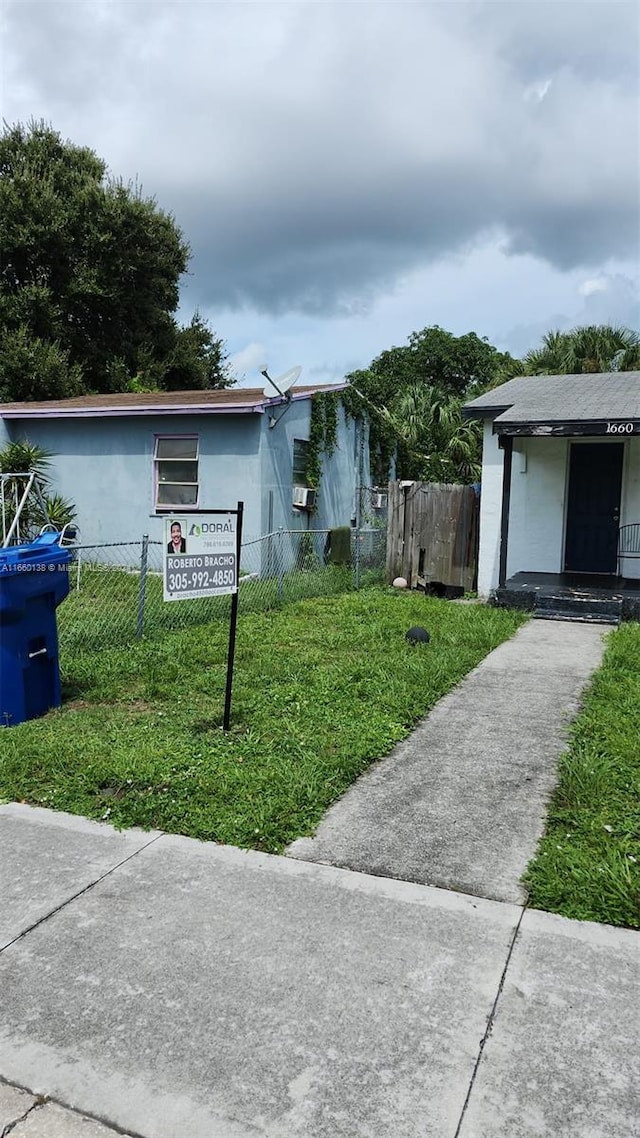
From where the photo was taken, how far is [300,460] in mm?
14148

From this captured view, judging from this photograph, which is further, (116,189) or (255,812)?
(116,189)

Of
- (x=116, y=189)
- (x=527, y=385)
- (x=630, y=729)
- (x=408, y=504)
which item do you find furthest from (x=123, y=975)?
(x=116, y=189)

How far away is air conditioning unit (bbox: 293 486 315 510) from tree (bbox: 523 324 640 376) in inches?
336

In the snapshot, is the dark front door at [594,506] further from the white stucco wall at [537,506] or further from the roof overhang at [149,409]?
the roof overhang at [149,409]

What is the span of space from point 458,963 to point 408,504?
9845 mm

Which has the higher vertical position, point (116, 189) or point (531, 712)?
point (116, 189)

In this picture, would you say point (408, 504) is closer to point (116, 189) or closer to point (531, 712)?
point (531, 712)

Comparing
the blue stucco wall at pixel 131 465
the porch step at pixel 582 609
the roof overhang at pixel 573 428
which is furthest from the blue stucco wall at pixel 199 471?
the porch step at pixel 582 609

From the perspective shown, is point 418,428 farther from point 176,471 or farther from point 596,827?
point 596,827

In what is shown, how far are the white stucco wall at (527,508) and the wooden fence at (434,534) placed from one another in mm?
271

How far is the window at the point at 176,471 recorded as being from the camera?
13617 millimetres

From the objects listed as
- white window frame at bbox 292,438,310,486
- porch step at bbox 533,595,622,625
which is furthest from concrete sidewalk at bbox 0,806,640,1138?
white window frame at bbox 292,438,310,486

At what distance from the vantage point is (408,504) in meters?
12.3

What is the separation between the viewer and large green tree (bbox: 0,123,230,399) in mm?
23359
